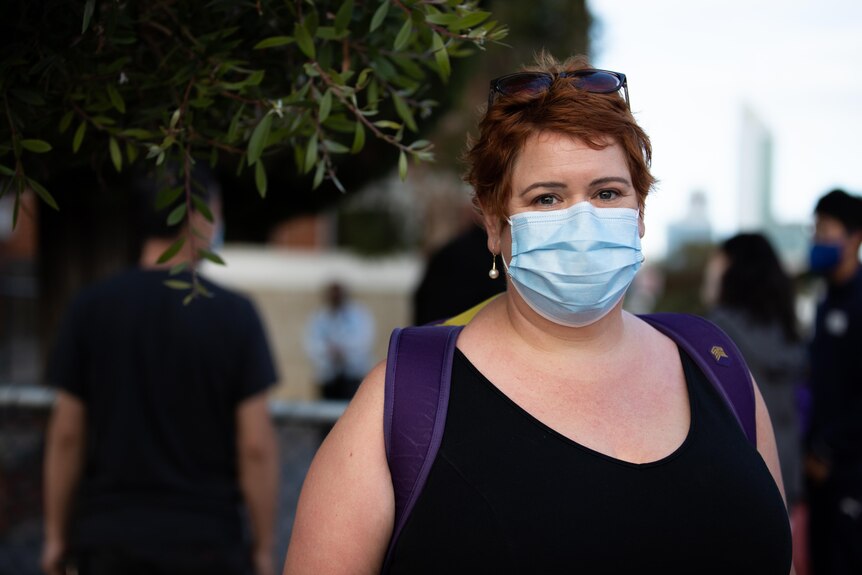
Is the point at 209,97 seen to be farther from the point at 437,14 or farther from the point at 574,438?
the point at 574,438

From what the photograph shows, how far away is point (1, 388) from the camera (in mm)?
4770

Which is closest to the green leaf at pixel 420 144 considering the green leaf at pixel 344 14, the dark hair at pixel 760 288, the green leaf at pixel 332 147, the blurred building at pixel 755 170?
the green leaf at pixel 332 147

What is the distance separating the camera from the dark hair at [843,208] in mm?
4398

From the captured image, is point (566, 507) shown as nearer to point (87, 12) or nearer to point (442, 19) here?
point (442, 19)

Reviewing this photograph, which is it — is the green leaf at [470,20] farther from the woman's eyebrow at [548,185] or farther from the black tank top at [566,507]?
the black tank top at [566,507]

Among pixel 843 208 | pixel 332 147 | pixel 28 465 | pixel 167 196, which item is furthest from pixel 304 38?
pixel 28 465

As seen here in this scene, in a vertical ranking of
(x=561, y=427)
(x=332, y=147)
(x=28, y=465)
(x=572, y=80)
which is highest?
(x=572, y=80)

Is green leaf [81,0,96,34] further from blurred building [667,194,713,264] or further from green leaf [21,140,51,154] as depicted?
blurred building [667,194,713,264]

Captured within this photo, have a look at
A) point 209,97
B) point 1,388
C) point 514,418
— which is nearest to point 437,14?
point 209,97

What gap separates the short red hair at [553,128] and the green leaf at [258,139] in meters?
0.49

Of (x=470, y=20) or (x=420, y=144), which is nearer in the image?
(x=470, y=20)

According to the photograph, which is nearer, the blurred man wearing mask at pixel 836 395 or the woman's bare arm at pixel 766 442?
the woman's bare arm at pixel 766 442

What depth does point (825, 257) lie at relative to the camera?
4359 mm

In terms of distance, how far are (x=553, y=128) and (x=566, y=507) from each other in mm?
723
